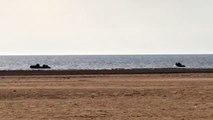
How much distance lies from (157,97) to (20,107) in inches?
297

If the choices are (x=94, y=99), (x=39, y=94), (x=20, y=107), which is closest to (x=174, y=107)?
(x=94, y=99)

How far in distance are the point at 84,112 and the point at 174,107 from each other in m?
4.15

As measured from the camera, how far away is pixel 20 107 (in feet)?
82.8

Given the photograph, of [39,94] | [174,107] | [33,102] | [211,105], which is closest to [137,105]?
[174,107]

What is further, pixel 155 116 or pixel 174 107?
pixel 174 107

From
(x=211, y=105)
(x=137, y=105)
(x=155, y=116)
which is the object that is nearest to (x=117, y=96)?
(x=137, y=105)

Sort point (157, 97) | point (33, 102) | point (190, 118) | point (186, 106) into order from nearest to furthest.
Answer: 1. point (190, 118)
2. point (186, 106)
3. point (33, 102)
4. point (157, 97)

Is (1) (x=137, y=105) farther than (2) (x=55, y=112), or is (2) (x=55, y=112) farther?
(1) (x=137, y=105)

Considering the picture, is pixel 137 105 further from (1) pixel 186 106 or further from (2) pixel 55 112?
(2) pixel 55 112

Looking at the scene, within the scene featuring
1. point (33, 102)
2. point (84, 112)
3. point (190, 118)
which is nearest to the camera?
point (190, 118)

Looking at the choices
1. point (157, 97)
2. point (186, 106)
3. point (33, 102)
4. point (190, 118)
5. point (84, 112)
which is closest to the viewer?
point (190, 118)

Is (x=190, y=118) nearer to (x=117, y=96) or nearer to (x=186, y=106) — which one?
(x=186, y=106)

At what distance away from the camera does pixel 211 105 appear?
985 inches

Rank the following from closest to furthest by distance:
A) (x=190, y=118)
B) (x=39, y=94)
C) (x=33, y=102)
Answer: (x=190, y=118), (x=33, y=102), (x=39, y=94)
